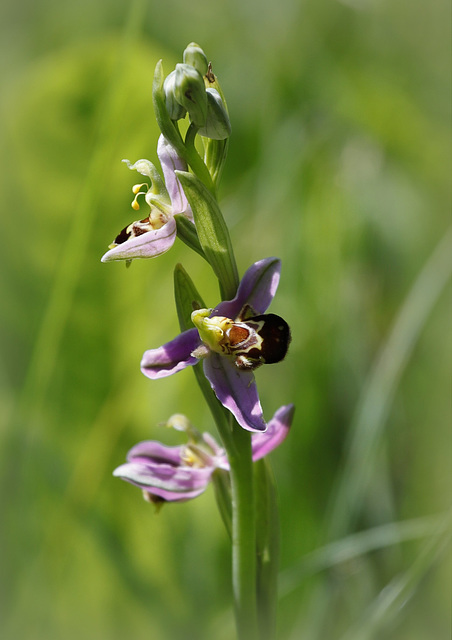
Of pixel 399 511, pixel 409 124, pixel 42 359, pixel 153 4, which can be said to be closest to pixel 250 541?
pixel 42 359

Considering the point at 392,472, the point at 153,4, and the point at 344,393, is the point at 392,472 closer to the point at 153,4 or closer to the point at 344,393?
the point at 344,393

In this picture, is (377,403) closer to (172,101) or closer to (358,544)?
(358,544)

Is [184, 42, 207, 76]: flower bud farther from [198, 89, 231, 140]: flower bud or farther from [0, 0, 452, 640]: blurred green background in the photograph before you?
[0, 0, 452, 640]: blurred green background

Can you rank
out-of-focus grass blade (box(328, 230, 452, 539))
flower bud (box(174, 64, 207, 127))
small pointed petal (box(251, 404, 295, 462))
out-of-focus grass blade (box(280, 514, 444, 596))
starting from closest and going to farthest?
flower bud (box(174, 64, 207, 127)), small pointed petal (box(251, 404, 295, 462)), out-of-focus grass blade (box(280, 514, 444, 596)), out-of-focus grass blade (box(328, 230, 452, 539))

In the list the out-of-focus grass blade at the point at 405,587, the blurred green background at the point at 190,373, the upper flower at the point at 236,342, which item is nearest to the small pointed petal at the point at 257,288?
the upper flower at the point at 236,342

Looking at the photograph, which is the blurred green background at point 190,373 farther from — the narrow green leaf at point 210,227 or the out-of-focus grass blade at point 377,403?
the narrow green leaf at point 210,227

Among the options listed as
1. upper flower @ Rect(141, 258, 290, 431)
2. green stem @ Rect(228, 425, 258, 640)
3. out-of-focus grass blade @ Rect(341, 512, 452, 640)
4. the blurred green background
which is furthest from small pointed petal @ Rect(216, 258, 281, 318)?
the blurred green background

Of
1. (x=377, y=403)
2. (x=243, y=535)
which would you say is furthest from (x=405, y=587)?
(x=377, y=403)
